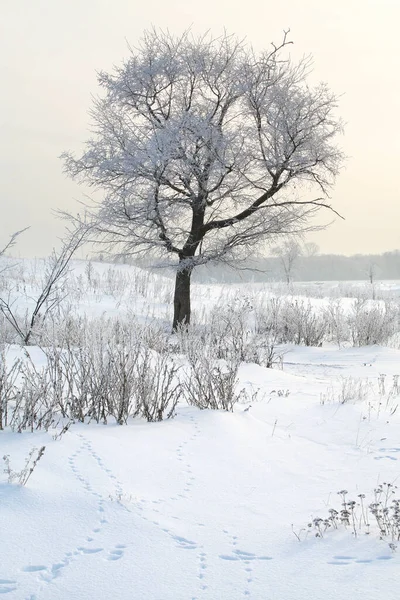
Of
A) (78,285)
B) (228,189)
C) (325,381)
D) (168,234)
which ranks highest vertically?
(228,189)

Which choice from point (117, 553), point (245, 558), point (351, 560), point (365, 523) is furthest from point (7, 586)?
point (365, 523)

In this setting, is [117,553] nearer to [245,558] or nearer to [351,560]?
[245,558]

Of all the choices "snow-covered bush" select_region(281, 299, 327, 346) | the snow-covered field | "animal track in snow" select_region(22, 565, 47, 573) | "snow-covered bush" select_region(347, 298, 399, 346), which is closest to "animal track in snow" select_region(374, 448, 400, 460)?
the snow-covered field

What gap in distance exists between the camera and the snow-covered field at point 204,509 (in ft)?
7.80

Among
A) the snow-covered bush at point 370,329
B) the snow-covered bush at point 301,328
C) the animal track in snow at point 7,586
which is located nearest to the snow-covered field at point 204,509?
the animal track in snow at point 7,586

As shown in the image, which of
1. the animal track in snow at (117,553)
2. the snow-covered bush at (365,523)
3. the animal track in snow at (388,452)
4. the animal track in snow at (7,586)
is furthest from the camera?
the animal track in snow at (388,452)

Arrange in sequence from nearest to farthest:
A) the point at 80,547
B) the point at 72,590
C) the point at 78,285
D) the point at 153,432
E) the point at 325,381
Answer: the point at 72,590 < the point at 80,547 < the point at 153,432 < the point at 325,381 < the point at 78,285

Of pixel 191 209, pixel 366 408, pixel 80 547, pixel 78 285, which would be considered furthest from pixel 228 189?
pixel 80 547

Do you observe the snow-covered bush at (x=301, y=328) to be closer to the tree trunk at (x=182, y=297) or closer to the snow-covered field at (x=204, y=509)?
the tree trunk at (x=182, y=297)

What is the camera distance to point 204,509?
318cm

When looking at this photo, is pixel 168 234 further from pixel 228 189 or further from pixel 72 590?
pixel 72 590

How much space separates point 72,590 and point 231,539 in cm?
87

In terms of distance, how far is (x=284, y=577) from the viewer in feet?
8.00

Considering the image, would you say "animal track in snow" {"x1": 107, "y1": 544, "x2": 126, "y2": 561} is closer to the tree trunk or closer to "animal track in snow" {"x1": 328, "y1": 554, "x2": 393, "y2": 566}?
"animal track in snow" {"x1": 328, "y1": 554, "x2": 393, "y2": 566}
